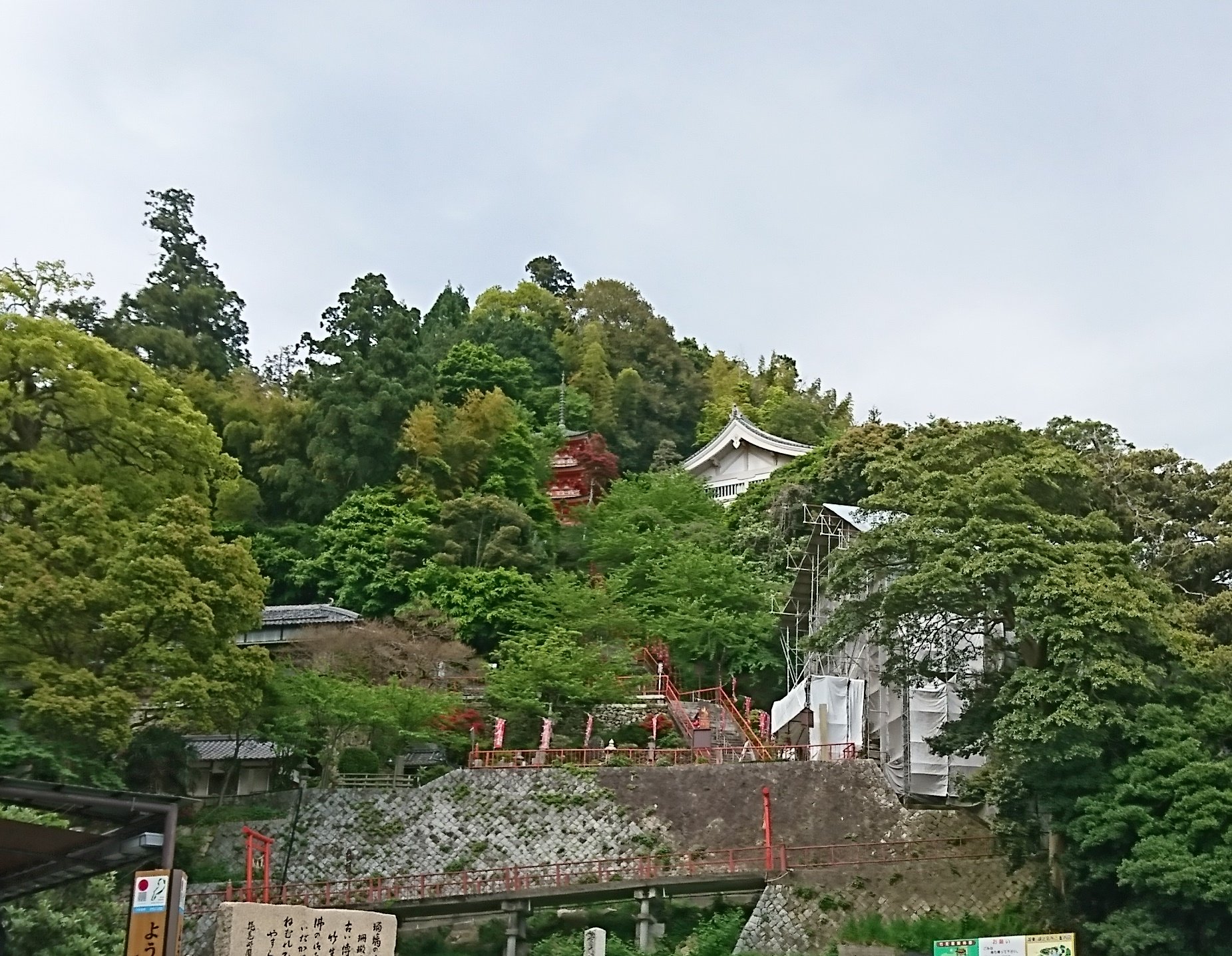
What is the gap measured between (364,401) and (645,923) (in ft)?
68.5

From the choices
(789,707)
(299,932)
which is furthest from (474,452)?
(299,932)

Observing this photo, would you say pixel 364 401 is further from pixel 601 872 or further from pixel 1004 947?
pixel 1004 947

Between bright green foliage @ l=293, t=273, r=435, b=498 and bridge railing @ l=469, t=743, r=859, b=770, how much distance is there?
1364cm

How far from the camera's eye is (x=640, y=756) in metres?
25.9

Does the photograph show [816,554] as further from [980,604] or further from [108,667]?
[108,667]

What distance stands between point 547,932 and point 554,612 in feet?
34.2

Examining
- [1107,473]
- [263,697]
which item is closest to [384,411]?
[263,697]

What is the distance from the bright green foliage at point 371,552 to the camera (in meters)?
32.9

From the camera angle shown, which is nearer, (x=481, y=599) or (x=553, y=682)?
(x=553, y=682)

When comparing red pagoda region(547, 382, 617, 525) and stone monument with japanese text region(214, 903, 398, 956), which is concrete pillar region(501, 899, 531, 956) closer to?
stone monument with japanese text region(214, 903, 398, 956)

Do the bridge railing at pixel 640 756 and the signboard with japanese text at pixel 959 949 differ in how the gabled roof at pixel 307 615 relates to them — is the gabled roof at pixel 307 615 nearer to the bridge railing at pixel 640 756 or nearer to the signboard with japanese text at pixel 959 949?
the bridge railing at pixel 640 756

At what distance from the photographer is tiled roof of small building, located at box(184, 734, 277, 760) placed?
27.2 metres

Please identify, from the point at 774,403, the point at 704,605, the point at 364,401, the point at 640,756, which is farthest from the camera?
the point at 774,403

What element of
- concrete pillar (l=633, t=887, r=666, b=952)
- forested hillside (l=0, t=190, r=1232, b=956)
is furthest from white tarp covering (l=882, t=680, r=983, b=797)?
concrete pillar (l=633, t=887, r=666, b=952)
